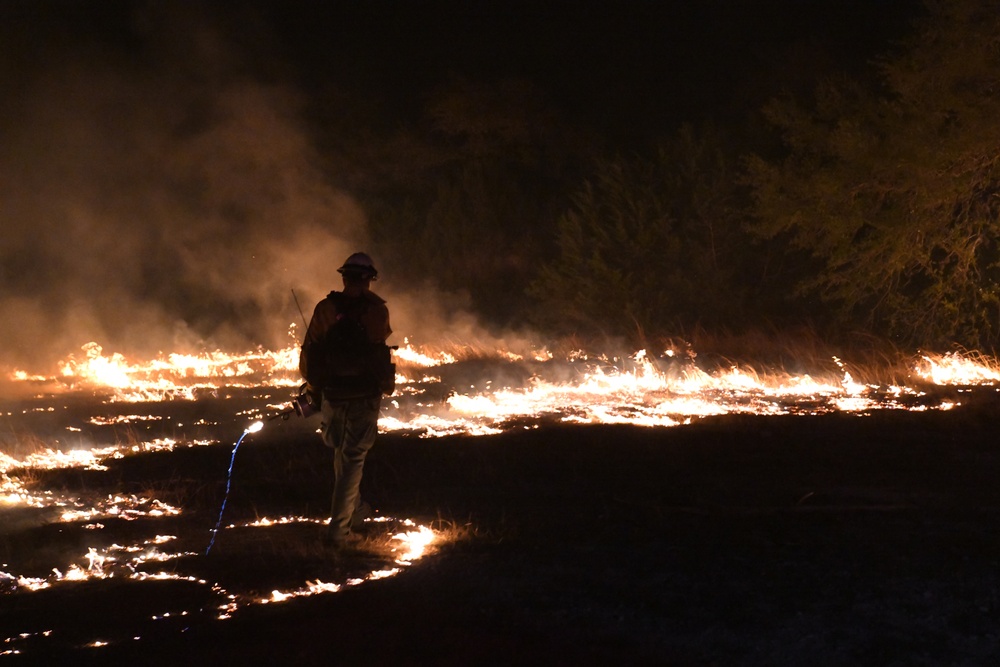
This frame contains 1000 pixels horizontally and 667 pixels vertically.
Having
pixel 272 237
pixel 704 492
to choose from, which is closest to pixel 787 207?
pixel 704 492

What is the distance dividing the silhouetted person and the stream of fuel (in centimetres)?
49

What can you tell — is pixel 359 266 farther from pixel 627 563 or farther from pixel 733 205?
pixel 733 205

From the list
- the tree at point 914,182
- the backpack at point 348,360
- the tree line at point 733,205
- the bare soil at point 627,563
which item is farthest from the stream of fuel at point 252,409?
the tree line at point 733,205

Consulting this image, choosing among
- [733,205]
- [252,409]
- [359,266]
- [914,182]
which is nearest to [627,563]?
[359,266]

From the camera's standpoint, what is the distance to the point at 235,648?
5.25 m

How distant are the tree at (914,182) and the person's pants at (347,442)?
13298 millimetres

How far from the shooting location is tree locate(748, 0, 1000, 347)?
56.6 feet

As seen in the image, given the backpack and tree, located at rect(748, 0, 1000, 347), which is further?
tree, located at rect(748, 0, 1000, 347)

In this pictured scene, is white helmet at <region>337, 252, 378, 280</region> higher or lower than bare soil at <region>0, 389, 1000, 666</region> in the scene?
higher

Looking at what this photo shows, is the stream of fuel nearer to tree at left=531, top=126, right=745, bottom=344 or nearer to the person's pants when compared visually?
the person's pants

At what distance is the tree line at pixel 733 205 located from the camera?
17.9 m

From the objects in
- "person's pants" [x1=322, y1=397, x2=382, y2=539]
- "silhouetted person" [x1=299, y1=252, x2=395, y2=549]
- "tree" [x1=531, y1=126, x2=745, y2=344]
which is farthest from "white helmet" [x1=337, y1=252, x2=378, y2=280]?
"tree" [x1=531, y1=126, x2=745, y2=344]

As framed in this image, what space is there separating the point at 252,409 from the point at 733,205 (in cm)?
1266

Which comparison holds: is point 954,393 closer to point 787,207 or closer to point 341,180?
point 787,207
